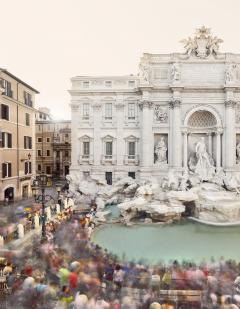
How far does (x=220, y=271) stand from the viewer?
9.66 m

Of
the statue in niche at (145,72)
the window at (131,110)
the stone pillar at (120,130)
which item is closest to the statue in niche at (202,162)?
the window at (131,110)

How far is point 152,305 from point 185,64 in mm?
25107

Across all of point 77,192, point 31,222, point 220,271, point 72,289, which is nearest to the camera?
point 72,289

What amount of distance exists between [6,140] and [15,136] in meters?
1.86

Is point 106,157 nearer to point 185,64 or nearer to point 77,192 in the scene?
point 77,192

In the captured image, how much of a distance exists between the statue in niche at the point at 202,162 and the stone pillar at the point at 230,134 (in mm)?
1813

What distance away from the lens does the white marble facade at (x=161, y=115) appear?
2752 cm

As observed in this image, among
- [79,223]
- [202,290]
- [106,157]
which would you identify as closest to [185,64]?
[106,157]

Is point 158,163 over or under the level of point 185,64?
under

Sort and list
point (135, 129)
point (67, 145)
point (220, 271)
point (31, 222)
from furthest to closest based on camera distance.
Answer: point (67, 145)
point (135, 129)
point (31, 222)
point (220, 271)

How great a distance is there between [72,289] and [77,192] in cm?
1884

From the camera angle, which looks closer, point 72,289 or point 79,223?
point 72,289

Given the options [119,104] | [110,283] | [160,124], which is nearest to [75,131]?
[119,104]

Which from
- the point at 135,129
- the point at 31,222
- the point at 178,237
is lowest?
the point at 178,237
